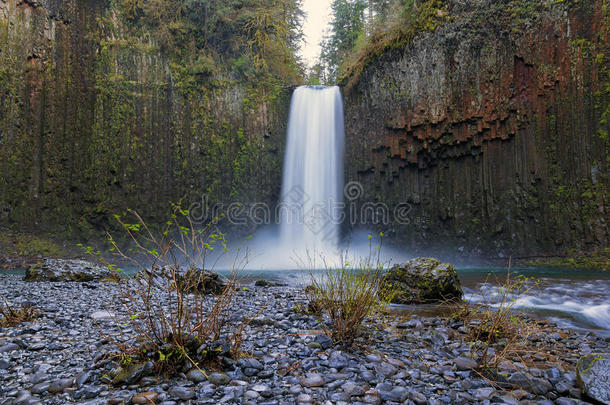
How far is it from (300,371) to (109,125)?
16.3 metres

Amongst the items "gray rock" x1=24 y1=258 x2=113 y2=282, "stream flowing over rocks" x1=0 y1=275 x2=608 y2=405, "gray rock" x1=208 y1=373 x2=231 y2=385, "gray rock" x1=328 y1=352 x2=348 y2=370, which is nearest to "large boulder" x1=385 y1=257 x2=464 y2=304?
"stream flowing over rocks" x1=0 y1=275 x2=608 y2=405

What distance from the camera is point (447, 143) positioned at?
14.2m

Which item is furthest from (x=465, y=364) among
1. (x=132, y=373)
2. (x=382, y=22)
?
(x=382, y=22)

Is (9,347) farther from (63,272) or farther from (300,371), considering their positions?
(63,272)

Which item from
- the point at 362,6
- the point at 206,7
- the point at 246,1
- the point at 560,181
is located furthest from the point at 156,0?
the point at 560,181

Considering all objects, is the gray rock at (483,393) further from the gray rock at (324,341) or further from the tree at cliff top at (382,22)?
the tree at cliff top at (382,22)

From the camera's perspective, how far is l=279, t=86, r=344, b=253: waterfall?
56.9 feet

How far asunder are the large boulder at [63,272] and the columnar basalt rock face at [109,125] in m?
7.51

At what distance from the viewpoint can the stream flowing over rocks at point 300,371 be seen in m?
2.21

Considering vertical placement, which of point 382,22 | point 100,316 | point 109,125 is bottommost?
point 100,316

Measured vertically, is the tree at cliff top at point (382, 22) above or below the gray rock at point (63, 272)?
above

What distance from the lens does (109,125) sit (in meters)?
15.3

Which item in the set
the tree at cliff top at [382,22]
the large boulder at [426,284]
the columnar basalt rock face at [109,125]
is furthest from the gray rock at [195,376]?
the tree at cliff top at [382,22]

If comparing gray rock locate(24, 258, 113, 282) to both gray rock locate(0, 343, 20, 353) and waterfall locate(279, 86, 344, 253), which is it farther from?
waterfall locate(279, 86, 344, 253)
